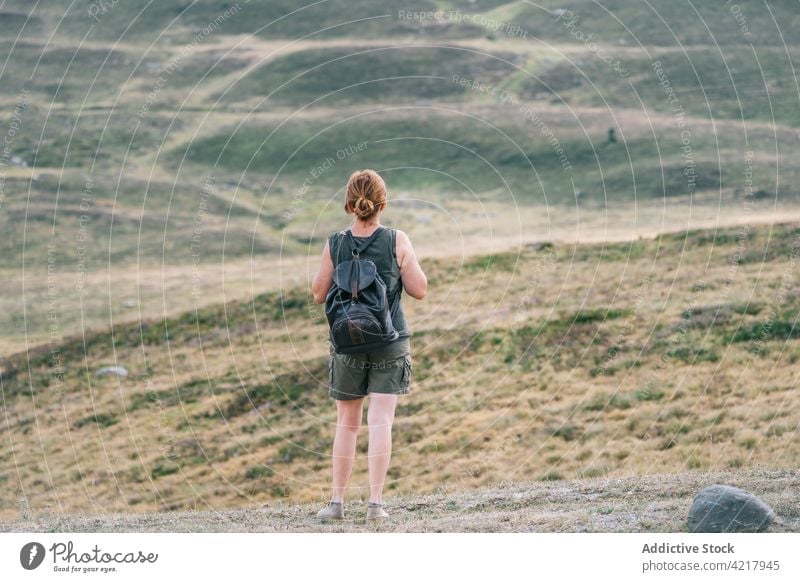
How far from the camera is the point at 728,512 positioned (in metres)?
8.98

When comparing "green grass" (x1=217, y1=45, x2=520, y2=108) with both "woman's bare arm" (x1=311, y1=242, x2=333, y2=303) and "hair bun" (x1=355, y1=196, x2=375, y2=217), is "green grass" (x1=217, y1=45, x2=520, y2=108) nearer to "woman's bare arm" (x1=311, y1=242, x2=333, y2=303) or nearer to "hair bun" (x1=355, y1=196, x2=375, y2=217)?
"woman's bare arm" (x1=311, y1=242, x2=333, y2=303)

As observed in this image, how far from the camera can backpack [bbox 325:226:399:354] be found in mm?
9203

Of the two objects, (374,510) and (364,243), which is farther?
(374,510)

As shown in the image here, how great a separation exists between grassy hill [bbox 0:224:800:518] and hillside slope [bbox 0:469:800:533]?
13.0 feet

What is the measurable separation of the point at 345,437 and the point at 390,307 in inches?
55.2

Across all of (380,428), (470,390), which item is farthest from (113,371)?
(380,428)

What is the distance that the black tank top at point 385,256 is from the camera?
31.1ft

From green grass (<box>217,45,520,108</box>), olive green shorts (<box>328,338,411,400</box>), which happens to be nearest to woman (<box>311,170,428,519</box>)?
olive green shorts (<box>328,338,411,400</box>)

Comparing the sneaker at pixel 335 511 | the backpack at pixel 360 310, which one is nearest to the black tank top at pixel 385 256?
the backpack at pixel 360 310

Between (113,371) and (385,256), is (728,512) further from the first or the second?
(113,371)

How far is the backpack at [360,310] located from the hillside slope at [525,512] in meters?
1.92

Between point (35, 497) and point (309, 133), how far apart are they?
75154 mm
